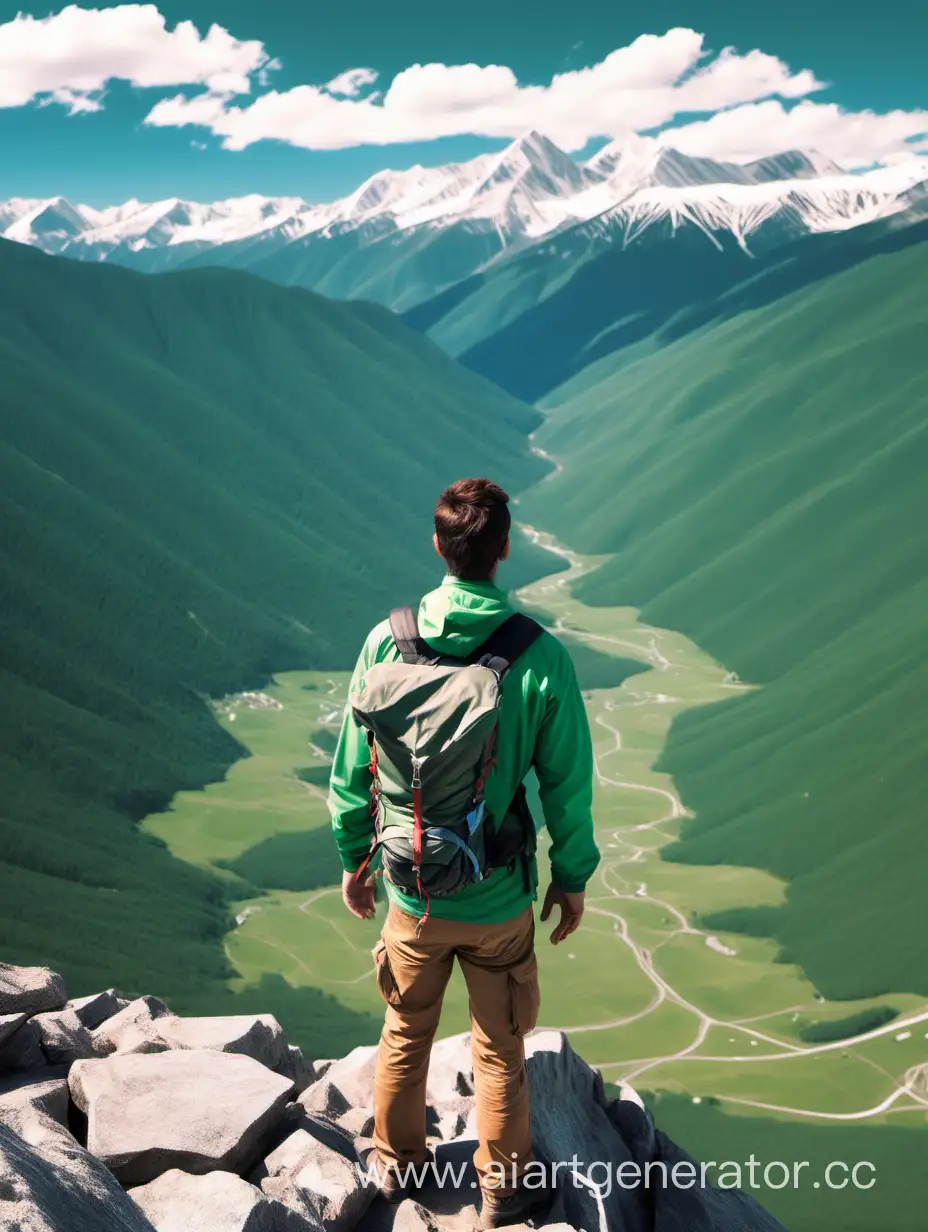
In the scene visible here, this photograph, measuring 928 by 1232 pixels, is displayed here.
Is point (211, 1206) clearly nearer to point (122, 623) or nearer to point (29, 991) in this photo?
point (29, 991)

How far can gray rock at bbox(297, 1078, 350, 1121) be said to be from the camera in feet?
47.6

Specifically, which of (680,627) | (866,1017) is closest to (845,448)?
(680,627)

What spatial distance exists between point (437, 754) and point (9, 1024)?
729 centimetres

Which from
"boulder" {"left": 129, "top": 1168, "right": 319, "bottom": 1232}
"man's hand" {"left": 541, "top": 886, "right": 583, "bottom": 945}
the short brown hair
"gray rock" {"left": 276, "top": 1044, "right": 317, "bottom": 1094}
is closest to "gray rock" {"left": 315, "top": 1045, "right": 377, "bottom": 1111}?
"gray rock" {"left": 276, "top": 1044, "right": 317, "bottom": 1094}

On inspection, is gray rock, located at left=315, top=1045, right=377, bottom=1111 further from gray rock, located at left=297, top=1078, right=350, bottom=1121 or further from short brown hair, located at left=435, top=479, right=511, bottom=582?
short brown hair, located at left=435, top=479, right=511, bottom=582

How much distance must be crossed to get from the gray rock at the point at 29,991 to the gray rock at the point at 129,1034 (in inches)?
31.3

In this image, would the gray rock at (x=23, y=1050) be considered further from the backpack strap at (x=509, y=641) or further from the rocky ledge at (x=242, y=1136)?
the backpack strap at (x=509, y=641)

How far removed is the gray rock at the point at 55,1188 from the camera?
861 cm

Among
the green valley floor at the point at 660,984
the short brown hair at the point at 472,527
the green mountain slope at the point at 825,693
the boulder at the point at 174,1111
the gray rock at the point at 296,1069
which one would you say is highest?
the green mountain slope at the point at 825,693

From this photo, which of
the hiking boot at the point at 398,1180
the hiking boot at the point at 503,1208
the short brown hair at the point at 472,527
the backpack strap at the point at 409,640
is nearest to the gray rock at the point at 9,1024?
the hiking boot at the point at 398,1180

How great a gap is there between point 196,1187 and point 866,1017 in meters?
80.9

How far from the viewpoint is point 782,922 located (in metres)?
95.9

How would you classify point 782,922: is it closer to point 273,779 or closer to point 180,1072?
point 273,779

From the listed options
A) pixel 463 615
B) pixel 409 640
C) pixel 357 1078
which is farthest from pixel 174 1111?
pixel 463 615
